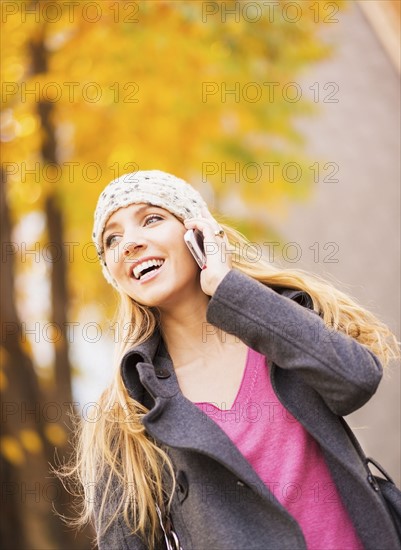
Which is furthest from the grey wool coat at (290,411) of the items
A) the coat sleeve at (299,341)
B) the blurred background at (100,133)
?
the blurred background at (100,133)

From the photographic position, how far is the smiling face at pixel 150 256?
2363 millimetres

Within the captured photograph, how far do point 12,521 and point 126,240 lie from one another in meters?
3.84

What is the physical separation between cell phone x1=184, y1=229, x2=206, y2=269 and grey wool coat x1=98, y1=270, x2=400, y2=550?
0.17 m

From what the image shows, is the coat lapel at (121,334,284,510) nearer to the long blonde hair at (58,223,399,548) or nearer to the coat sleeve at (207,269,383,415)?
the long blonde hair at (58,223,399,548)

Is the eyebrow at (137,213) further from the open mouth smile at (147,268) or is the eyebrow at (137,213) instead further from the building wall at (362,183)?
the building wall at (362,183)

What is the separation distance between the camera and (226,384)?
2359 mm

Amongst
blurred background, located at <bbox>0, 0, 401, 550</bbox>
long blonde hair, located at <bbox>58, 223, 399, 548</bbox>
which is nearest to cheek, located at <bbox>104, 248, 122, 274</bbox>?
long blonde hair, located at <bbox>58, 223, 399, 548</bbox>

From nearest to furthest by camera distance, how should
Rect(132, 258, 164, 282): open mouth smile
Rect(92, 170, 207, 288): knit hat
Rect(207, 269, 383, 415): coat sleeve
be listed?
Rect(207, 269, 383, 415): coat sleeve, Rect(132, 258, 164, 282): open mouth smile, Rect(92, 170, 207, 288): knit hat

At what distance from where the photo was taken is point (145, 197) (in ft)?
8.12

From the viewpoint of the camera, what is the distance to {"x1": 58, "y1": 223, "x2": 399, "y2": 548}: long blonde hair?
228 cm

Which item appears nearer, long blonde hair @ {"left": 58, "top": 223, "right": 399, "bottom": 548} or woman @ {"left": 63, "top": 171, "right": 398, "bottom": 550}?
woman @ {"left": 63, "top": 171, "right": 398, "bottom": 550}

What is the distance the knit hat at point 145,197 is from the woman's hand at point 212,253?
2.9 inches

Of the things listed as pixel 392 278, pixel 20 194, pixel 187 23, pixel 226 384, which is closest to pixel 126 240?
pixel 226 384

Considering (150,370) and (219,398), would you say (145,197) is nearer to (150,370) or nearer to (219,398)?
(150,370)
